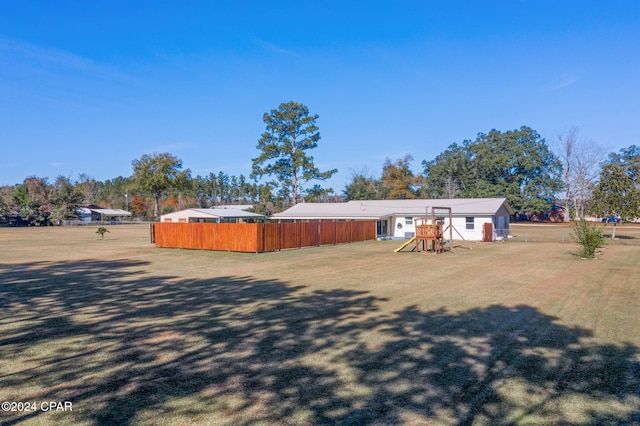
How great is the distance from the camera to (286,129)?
56.2m

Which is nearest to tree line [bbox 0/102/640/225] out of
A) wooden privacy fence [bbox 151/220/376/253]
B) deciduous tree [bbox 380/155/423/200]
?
deciduous tree [bbox 380/155/423/200]

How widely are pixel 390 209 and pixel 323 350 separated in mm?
32038

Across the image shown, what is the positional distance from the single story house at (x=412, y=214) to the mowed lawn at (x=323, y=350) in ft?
63.4

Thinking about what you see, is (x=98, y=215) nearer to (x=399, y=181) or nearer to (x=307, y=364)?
(x=399, y=181)

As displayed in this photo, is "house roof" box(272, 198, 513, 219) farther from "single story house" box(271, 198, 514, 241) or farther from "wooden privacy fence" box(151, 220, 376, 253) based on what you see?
"wooden privacy fence" box(151, 220, 376, 253)

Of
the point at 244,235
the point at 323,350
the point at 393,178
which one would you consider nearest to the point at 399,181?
the point at 393,178

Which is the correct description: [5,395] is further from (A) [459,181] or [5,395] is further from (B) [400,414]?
(A) [459,181]

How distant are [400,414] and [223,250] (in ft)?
68.8

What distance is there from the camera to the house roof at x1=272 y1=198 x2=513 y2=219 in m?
34.1

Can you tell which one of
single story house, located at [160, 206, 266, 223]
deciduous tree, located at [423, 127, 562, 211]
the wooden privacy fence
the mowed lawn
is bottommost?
the mowed lawn

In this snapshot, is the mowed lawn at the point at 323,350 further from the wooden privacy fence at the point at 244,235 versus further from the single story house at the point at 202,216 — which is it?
the single story house at the point at 202,216

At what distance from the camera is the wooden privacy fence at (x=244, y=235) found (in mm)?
23719

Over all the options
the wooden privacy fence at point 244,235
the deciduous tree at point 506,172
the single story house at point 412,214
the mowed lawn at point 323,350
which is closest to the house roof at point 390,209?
the single story house at point 412,214

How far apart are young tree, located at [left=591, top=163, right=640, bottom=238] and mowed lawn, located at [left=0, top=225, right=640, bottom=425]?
67.8 feet
